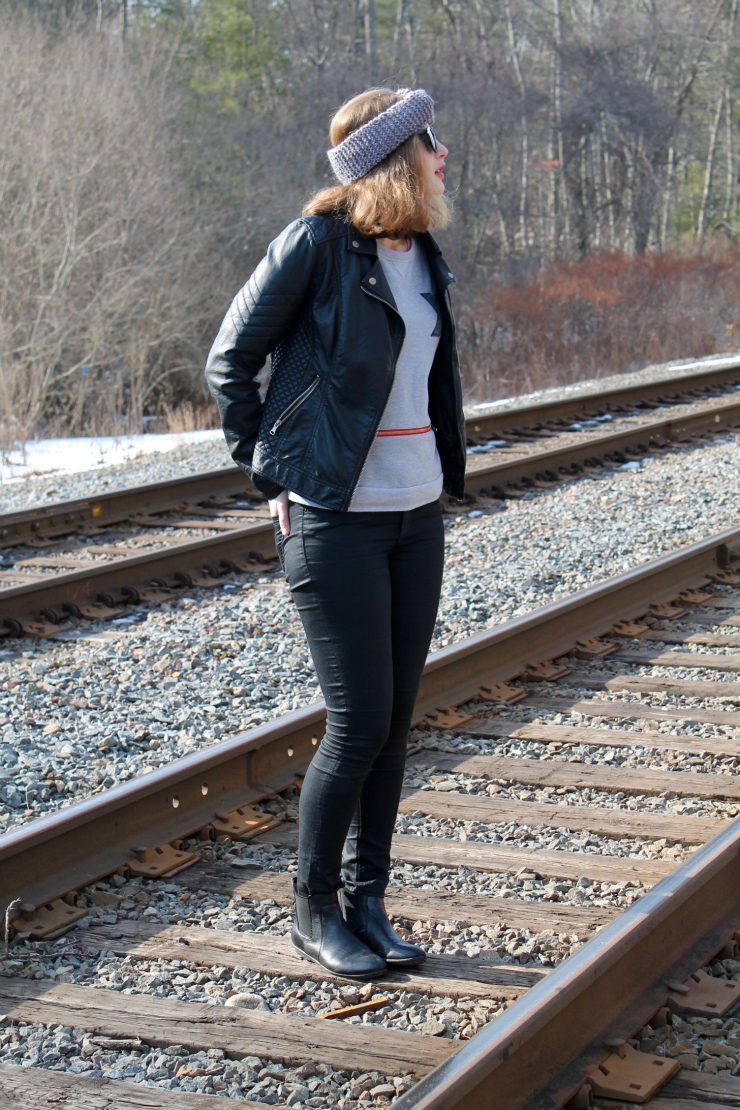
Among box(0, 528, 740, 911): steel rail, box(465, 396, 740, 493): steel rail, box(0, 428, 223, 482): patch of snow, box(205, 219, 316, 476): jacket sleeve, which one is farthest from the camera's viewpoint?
box(0, 428, 223, 482): patch of snow

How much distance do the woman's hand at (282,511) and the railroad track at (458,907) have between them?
1.14 metres

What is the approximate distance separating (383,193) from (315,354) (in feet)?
1.30

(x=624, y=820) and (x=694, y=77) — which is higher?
(x=694, y=77)

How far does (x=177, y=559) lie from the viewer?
7.64 meters

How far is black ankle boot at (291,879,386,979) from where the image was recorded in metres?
3.00

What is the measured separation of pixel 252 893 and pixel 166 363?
19534mm

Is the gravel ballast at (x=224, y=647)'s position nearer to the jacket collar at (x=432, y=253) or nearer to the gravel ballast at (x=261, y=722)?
the gravel ballast at (x=261, y=722)

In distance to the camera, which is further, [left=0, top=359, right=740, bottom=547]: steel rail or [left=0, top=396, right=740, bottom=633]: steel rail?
[left=0, top=359, right=740, bottom=547]: steel rail

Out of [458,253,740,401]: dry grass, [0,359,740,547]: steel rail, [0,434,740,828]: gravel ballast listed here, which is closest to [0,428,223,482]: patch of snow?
[0,359,740,547]: steel rail

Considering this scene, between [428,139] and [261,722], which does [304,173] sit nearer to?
[261,722]

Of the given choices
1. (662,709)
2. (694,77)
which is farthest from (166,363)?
(694,77)

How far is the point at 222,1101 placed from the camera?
250 cm

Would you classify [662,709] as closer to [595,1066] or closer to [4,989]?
[595,1066]

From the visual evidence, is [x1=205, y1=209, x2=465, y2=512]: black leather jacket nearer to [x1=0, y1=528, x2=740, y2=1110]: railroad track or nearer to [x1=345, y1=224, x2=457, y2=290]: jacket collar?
[x1=345, y1=224, x2=457, y2=290]: jacket collar
